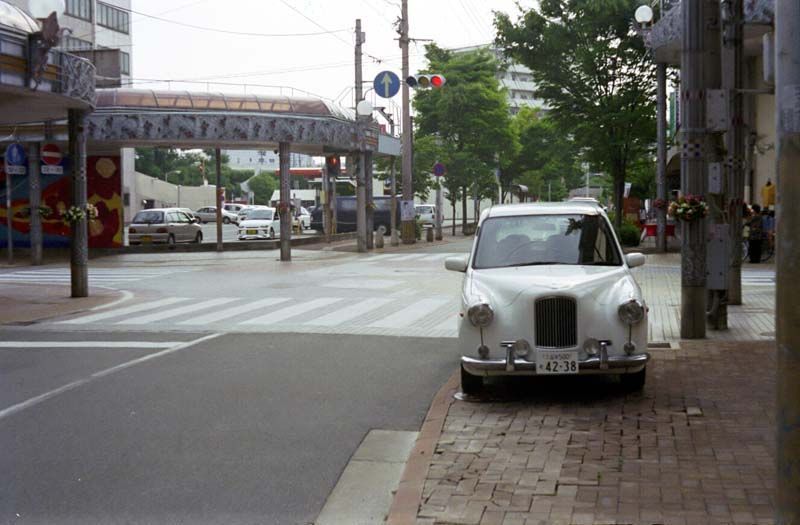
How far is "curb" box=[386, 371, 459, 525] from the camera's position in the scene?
19.5ft

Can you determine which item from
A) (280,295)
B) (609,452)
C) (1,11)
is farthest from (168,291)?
(609,452)

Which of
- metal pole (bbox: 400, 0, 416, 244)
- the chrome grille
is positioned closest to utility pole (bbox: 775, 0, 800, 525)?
the chrome grille

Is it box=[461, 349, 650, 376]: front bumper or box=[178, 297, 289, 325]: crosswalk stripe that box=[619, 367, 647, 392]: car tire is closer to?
box=[461, 349, 650, 376]: front bumper

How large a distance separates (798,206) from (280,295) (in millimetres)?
16919

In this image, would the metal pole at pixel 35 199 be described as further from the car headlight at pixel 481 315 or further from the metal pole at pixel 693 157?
the car headlight at pixel 481 315

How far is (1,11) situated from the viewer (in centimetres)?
1811

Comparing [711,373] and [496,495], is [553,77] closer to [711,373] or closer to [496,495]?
[711,373]

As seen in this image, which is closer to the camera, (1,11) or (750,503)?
(750,503)

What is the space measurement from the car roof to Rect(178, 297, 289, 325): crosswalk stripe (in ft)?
21.7

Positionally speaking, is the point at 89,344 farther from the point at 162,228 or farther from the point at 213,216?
the point at 213,216

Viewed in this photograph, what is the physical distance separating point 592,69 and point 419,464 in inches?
1138

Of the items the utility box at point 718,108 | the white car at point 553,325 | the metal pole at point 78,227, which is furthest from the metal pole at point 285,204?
the white car at point 553,325

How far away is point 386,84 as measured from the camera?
3875 centimetres

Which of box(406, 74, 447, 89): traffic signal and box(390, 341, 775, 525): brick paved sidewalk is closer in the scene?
box(390, 341, 775, 525): brick paved sidewalk
